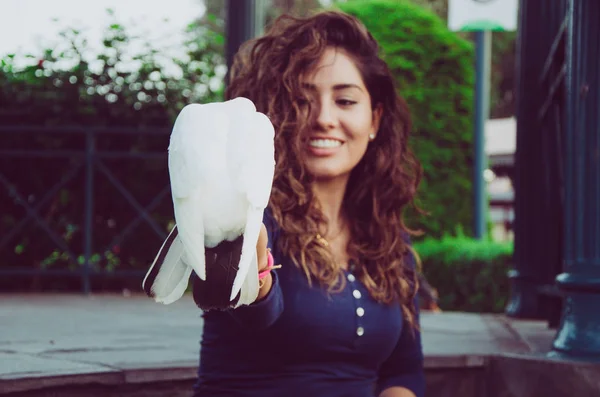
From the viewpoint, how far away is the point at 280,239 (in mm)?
2617

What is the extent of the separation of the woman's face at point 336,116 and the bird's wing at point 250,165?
1.08 metres

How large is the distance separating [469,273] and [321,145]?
21.4 feet

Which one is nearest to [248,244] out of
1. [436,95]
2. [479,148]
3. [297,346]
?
[297,346]

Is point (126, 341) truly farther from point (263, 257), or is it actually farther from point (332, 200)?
point (263, 257)

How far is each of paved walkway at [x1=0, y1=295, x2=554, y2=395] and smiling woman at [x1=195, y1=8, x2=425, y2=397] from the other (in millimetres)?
601

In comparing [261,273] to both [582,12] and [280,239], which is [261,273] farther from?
[582,12]

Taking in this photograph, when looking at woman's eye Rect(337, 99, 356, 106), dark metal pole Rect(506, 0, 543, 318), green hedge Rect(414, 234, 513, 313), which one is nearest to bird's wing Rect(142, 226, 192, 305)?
woman's eye Rect(337, 99, 356, 106)

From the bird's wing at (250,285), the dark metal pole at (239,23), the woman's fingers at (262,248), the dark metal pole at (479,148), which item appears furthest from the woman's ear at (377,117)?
the dark metal pole at (479,148)

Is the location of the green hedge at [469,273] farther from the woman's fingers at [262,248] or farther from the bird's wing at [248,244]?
the bird's wing at [248,244]

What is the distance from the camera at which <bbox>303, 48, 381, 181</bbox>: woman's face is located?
8.91ft

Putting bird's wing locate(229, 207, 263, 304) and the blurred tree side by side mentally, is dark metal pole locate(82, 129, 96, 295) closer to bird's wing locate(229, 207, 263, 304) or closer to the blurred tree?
bird's wing locate(229, 207, 263, 304)

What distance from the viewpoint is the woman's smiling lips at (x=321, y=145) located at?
8.91 feet

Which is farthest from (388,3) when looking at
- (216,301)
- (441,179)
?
(216,301)

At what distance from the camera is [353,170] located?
306 cm
